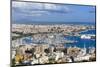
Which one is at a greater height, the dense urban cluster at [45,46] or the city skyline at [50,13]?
the city skyline at [50,13]

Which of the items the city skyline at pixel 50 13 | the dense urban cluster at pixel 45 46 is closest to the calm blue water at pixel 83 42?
the dense urban cluster at pixel 45 46

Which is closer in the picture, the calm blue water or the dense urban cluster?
the dense urban cluster

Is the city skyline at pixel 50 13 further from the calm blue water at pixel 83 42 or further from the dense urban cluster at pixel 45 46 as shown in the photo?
the calm blue water at pixel 83 42

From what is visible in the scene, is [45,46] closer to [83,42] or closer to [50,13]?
[50,13]

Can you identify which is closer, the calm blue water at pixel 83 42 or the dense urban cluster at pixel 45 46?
the dense urban cluster at pixel 45 46

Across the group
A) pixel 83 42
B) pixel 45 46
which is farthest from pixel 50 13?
pixel 83 42

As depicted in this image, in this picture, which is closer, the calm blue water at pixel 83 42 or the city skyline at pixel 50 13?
the city skyline at pixel 50 13

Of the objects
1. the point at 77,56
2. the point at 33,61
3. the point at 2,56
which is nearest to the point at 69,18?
the point at 77,56

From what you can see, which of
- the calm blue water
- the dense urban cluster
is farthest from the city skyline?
the calm blue water

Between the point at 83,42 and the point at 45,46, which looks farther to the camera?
the point at 83,42

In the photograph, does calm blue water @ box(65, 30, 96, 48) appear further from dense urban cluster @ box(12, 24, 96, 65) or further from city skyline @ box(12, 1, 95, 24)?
city skyline @ box(12, 1, 95, 24)

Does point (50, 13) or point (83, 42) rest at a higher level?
point (50, 13)

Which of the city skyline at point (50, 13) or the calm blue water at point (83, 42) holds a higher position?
the city skyline at point (50, 13)
